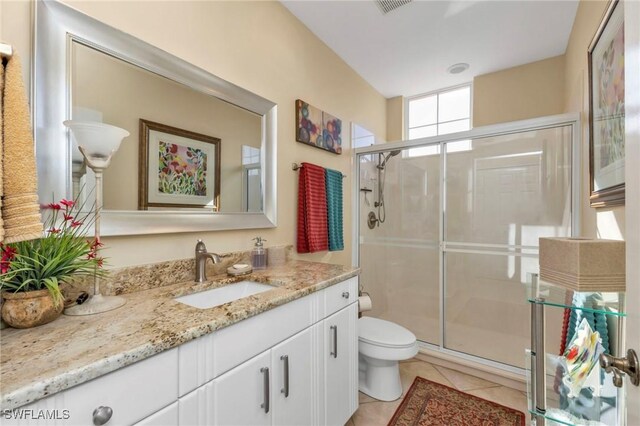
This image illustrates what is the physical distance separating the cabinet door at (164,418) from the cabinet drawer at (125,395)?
0.01 meters

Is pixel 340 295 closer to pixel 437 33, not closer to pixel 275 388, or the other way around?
pixel 275 388

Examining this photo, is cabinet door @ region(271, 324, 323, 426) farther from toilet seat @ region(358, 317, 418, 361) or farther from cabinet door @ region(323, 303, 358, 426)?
toilet seat @ region(358, 317, 418, 361)

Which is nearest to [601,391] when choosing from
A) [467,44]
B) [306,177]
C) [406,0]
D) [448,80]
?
[306,177]

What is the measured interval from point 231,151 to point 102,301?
3.16ft

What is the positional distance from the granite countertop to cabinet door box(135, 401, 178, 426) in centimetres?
17

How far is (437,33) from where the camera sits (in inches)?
88.2

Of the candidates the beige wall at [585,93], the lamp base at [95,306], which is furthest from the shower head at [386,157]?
the lamp base at [95,306]

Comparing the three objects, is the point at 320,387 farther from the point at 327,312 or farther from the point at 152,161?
the point at 152,161

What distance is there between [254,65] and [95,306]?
1535 mm

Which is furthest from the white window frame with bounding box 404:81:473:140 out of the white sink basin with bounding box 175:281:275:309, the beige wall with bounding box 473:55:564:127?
the white sink basin with bounding box 175:281:275:309

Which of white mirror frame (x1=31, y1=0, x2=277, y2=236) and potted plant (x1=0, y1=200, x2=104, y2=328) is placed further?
white mirror frame (x1=31, y1=0, x2=277, y2=236)

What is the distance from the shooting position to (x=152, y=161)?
1262 millimetres

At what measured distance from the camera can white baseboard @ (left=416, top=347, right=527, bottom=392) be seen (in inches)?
80.4
